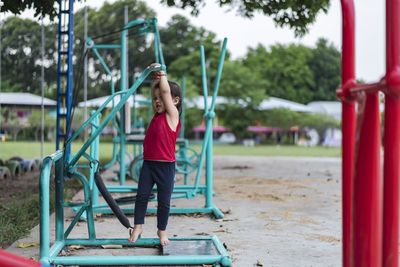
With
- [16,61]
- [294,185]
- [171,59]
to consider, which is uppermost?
[171,59]

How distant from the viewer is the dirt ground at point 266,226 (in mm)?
2900

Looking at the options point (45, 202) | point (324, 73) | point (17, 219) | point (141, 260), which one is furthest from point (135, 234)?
point (324, 73)

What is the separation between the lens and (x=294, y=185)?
22.9 feet

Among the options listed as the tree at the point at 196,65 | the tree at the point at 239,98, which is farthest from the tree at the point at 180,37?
the tree at the point at 239,98

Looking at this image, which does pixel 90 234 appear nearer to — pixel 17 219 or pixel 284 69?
pixel 17 219

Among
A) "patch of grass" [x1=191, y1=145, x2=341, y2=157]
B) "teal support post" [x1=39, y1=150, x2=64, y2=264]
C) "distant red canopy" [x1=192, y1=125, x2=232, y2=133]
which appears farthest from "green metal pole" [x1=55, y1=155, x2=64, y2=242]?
"distant red canopy" [x1=192, y1=125, x2=232, y2=133]

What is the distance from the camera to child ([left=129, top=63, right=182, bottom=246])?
2.77 metres

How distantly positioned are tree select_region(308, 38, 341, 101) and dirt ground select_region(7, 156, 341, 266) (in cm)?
3874

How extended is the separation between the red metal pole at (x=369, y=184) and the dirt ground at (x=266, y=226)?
1.71 metres

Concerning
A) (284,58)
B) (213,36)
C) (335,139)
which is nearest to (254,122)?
(335,139)

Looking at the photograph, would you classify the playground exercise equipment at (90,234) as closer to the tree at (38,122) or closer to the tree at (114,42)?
the tree at (38,122)

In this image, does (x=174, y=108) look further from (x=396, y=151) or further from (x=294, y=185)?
(x=294, y=185)

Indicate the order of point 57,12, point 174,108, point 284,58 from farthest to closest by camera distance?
point 284,58 < point 57,12 < point 174,108

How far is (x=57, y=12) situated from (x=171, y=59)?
102ft
